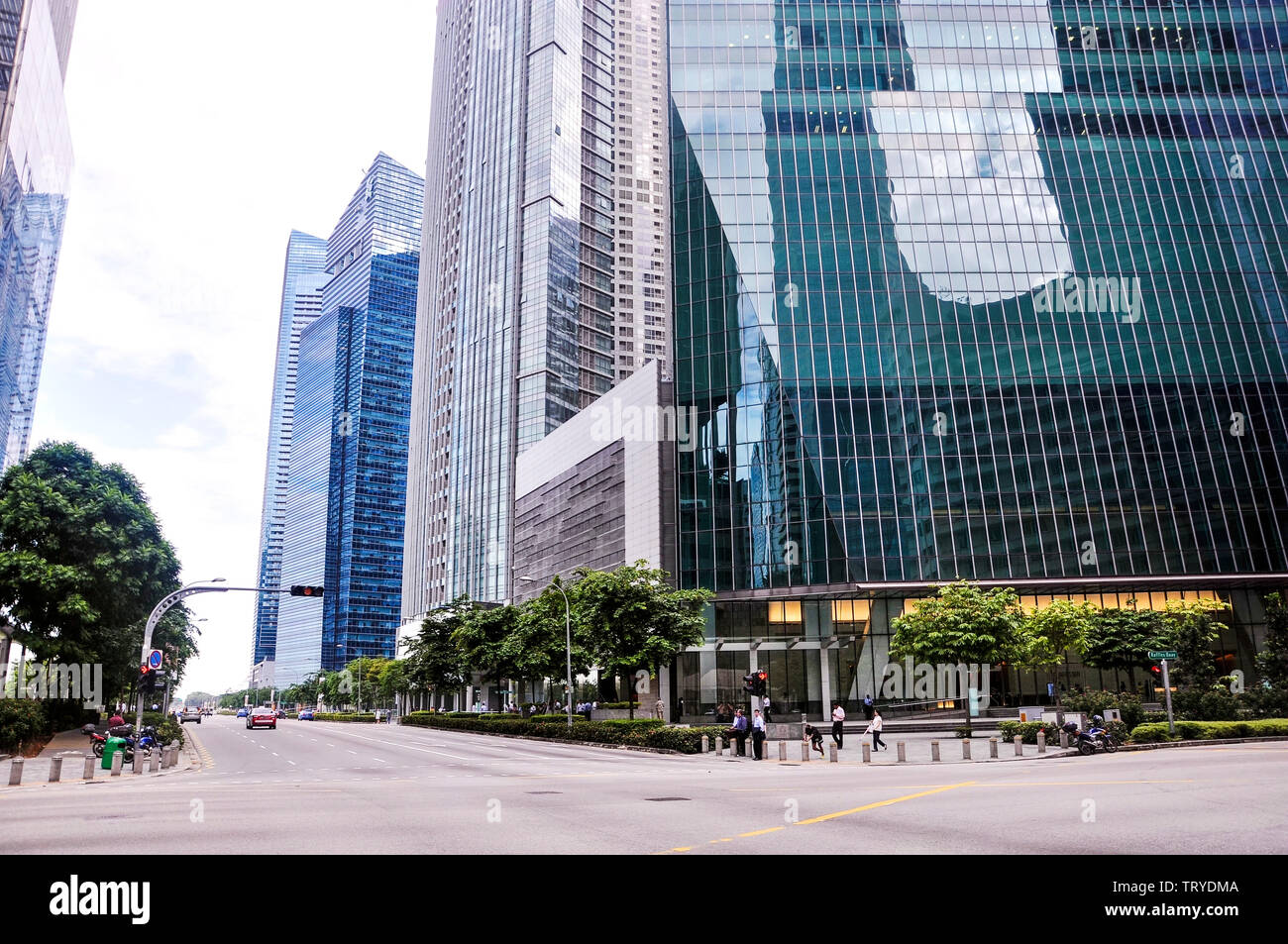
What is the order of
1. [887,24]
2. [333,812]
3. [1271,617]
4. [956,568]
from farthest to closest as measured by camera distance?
[887,24], [956,568], [1271,617], [333,812]

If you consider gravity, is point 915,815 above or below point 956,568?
below

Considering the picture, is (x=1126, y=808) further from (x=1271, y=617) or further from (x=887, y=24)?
(x=887, y=24)

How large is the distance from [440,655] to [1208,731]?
62165 millimetres

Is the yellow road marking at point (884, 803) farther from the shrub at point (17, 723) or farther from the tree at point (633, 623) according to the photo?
the shrub at point (17, 723)

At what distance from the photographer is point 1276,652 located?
1695 inches

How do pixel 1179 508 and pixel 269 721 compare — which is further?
pixel 269 721

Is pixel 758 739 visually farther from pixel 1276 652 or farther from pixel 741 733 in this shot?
pixel 1276 652

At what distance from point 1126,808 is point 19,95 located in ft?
315

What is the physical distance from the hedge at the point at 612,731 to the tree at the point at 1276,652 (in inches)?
1128

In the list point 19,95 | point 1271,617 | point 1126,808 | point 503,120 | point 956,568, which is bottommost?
point 1126,808

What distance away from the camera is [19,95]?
74625 millimetres

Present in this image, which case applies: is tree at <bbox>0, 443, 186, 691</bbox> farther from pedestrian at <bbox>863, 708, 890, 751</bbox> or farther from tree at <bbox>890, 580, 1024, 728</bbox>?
tree at <bbox>890, 580, 1024, 728</bbox>
